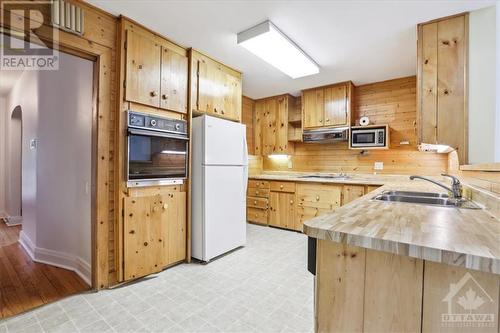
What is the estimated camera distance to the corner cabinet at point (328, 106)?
379 centimetres

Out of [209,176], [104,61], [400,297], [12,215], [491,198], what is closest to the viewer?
[400,297]

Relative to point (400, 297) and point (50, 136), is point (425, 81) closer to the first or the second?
point (400, 297)

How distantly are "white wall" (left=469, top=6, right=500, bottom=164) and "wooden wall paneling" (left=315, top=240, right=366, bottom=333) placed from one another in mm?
1829

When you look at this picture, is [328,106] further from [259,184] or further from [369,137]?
[259,184]

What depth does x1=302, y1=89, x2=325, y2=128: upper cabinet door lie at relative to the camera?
13.2ft

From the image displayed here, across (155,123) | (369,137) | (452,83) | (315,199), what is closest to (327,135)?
(369,137)

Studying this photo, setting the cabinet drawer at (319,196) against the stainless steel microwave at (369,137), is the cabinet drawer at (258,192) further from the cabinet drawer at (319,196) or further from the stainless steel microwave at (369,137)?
the stainless steel microwave at (369,137)

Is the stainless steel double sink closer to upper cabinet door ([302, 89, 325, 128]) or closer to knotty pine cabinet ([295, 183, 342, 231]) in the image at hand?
knotty pine cabinet ([295, 183, 342, 231])

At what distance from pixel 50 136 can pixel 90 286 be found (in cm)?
181

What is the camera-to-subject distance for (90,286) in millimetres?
2127

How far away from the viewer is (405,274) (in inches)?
33.3

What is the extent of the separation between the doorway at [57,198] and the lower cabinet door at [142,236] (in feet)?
1.00


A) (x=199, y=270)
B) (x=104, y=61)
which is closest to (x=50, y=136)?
(x=104, y=61)

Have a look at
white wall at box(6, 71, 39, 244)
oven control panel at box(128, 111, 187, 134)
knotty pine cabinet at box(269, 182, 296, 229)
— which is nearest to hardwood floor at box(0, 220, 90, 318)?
white wall at box(6, 71, 39, 244)
